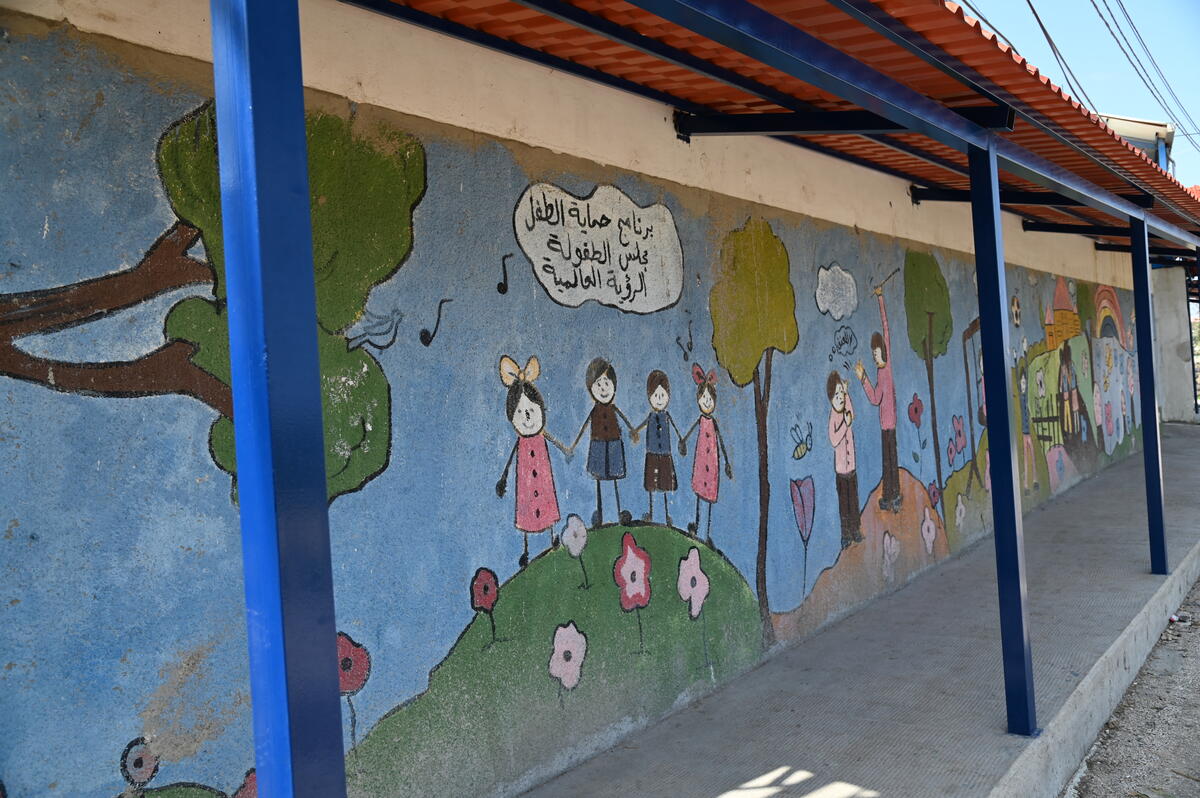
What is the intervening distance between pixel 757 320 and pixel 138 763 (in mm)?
4059

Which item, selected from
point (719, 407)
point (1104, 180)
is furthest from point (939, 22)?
point (1104, 180)

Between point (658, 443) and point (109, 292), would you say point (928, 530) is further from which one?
point (109, 292)

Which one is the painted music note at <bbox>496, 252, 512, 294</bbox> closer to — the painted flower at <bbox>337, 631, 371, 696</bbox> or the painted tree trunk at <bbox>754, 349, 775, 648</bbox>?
the painted flower at <bbox>337, 631, 371, 696</bbox>

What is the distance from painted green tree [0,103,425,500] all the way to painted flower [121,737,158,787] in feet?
2.59

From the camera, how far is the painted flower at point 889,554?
726 cm

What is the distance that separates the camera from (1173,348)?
63.3 feet

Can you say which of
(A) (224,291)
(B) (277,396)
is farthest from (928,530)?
(B) (277,396)

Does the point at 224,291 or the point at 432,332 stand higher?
the point at 224,291

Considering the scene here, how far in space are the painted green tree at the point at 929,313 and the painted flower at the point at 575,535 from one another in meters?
4.46

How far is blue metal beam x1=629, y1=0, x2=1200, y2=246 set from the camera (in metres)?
2.87

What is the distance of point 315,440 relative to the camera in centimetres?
171

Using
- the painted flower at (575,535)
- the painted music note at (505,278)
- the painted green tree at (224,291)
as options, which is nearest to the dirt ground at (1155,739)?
the painted flower at (575,535)

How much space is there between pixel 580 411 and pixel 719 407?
1.25m

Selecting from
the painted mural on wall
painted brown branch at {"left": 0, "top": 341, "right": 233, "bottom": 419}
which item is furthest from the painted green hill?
painted brown branch at {"left": 0, "top": 341, "right": 233, "bottom": 419}
